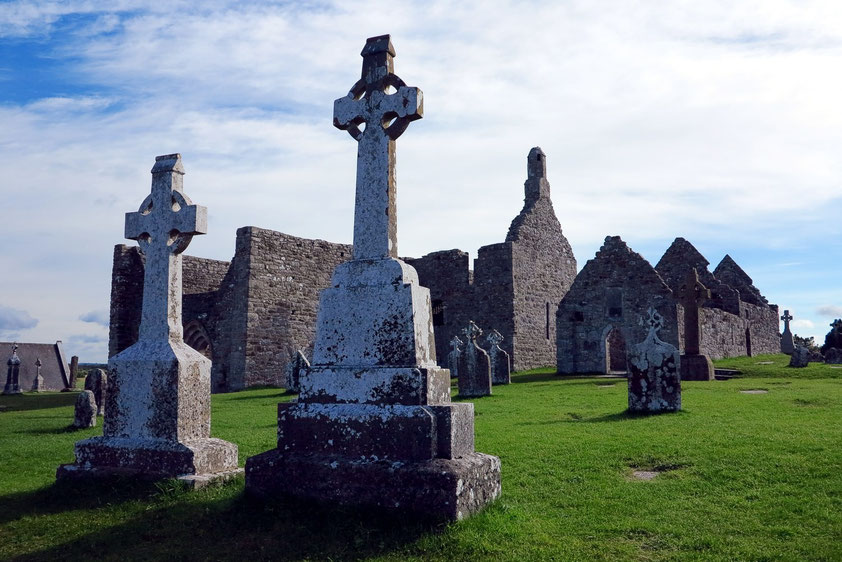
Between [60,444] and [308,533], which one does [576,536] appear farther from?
[60,444]

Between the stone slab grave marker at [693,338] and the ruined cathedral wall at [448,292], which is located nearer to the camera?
the stone slab grave marker at [693,338]

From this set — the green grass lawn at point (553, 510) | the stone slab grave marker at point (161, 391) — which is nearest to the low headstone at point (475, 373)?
the green grass lawn at point (553, 510)

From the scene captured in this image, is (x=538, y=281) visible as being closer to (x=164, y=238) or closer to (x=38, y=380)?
(x=164, y=238)

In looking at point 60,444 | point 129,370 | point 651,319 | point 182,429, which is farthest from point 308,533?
point 651,319

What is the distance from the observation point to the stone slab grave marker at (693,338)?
56.5ft

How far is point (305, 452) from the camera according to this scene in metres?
4.92

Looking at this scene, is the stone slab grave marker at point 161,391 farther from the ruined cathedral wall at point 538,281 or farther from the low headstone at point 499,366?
the ruined cathedral wall at point 538,281

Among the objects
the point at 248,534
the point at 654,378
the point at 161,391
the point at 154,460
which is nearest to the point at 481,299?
the point at 654,378

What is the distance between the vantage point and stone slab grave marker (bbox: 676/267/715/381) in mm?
17234

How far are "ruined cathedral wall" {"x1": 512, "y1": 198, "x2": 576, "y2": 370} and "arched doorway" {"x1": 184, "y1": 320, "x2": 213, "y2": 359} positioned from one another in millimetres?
10984

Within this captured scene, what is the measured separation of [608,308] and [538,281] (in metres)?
4.76

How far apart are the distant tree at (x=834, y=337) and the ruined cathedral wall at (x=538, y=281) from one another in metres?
10.5

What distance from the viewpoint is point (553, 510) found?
5.05 metres

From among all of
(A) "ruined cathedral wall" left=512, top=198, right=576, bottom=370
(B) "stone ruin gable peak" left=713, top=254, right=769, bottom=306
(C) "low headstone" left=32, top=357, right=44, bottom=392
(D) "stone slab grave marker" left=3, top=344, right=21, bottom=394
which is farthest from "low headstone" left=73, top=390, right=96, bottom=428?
(B) "stone ruin gable peak" left=713, top=254, right=769, bottom=306
